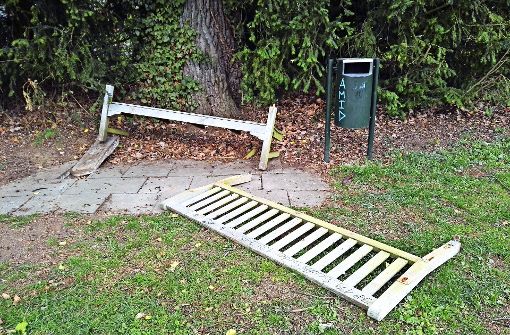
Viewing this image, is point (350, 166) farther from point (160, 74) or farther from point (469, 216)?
point (160, 74)

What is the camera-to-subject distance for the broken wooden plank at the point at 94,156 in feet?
14.9

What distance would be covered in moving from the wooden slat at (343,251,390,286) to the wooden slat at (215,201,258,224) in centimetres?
117

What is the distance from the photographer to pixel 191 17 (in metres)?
5.58

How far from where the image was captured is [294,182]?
4207 millimetres

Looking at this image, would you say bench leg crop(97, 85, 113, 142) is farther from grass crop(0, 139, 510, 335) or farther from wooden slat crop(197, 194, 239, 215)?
wooden slat crop(197, 194, 239, 215)

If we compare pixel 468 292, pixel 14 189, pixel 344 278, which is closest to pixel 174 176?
pixel 14 189

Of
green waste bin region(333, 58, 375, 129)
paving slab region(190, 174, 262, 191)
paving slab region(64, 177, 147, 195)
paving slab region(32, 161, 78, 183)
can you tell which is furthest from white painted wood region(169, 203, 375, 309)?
green waste bin region(333, 58, 375, 129)

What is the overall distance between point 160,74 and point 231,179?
2389mm

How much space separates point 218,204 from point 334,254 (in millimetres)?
1223

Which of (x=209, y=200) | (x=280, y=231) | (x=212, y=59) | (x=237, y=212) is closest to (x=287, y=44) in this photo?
(x=212, y=59)

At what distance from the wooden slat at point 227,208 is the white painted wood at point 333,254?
39.9 inches

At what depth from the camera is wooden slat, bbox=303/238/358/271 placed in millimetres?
2746

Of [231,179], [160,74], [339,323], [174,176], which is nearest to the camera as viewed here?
[339,323]

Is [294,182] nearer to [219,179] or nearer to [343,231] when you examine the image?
[219,179]
